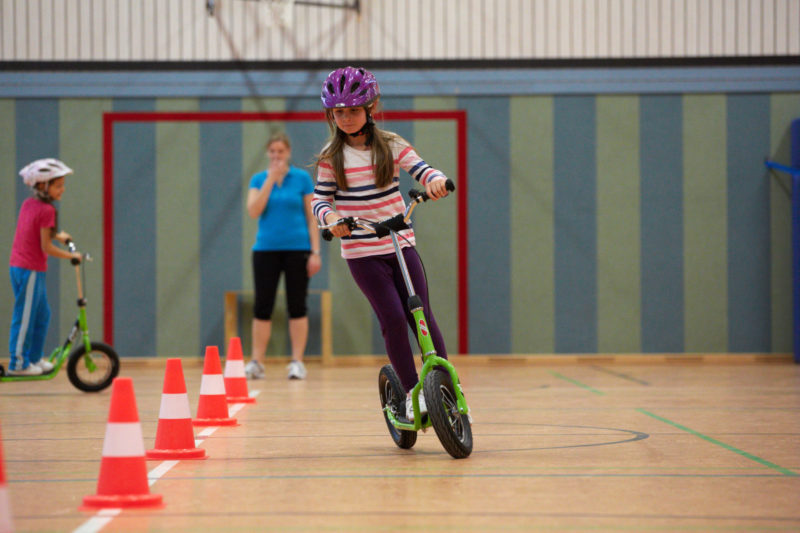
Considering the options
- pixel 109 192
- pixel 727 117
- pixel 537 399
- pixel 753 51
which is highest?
pixel 753 51

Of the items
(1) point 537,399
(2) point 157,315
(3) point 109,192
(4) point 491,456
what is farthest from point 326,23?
(4) point 491,456

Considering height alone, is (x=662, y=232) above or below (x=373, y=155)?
below

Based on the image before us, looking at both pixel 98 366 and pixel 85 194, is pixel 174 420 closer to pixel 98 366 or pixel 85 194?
pixel 98 366

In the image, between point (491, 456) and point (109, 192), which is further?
point (109, 192)

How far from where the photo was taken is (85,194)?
8398 mm

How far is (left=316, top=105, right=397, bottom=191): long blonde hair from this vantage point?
3609mm

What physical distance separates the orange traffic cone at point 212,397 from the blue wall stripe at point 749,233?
533cm

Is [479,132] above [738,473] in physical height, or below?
above

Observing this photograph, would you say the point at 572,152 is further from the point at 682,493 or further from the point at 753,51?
the point at 682,493

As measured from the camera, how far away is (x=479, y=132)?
27.9ft

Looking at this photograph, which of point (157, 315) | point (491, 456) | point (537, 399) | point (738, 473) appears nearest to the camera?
point (738, 473)

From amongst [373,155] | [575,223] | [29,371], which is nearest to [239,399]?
[29,371]

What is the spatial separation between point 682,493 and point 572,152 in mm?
6011

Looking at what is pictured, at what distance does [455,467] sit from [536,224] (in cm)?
548
